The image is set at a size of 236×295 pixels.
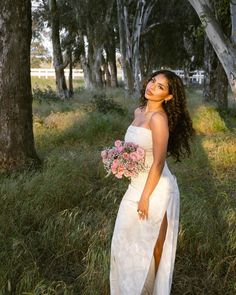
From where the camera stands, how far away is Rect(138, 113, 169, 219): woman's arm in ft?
10.8

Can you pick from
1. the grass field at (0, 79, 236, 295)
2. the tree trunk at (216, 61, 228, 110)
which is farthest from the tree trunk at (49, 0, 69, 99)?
the grass field at (0, 79, 236, 295)

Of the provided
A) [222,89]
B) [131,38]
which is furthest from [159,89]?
[131,38]

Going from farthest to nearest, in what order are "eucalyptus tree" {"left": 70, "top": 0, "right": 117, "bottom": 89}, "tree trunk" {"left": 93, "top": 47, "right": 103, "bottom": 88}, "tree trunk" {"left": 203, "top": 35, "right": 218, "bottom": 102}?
"tree trunk" {"left": 93, "top": 47, "right": 103, "bottom": 88} → "eucalyptus tree" {"left": 70, "top": 0, "right": 117, "bottom": 89} → "tree trunk" {"left": 203, "top": 35, "right": 218, "bottom": 102}

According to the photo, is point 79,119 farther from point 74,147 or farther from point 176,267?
point 176,267

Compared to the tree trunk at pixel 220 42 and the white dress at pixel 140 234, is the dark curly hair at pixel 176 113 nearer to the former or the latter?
the white dress at pixel 140 234

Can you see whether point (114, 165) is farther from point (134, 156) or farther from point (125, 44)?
point (125, 44)

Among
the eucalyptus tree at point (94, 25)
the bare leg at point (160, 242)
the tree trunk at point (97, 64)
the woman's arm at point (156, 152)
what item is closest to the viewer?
the woman's arm at point (156, 152)

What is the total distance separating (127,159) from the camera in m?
3.37

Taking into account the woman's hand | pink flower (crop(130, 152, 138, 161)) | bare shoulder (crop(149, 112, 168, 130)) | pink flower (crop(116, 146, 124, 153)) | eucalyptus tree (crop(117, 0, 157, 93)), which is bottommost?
the woman's hand

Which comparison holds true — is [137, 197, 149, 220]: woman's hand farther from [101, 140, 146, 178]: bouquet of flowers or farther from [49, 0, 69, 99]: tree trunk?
[49, 0, 69, 99]: tree trunk

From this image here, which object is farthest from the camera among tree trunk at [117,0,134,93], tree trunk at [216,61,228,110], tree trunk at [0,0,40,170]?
tree trunk at [117,0,134,93]

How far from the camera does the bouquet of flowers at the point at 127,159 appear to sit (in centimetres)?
334


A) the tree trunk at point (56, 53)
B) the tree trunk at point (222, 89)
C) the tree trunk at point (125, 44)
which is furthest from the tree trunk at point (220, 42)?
the tree trunk at point (125, 44)

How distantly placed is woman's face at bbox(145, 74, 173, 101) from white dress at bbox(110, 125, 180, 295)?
27cm
